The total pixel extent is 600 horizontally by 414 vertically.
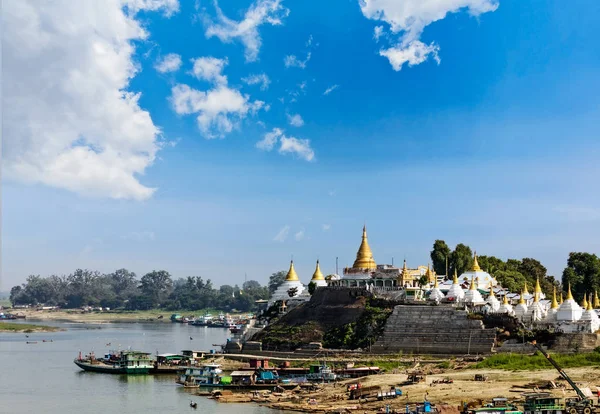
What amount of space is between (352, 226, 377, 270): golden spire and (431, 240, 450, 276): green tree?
13.1m

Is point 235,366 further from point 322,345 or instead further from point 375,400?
point 375,400

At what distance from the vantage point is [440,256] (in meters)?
100

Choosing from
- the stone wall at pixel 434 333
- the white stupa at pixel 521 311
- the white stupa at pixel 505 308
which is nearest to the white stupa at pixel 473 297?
the white stupa at pixel 505 308

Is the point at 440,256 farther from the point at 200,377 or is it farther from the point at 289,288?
the point at 200,377

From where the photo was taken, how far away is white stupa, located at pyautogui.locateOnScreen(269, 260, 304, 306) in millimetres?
91812

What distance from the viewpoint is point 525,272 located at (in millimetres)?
106875

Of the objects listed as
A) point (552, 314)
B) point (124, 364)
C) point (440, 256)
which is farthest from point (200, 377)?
point (440, 256)

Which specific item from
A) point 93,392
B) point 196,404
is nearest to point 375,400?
point 196,404

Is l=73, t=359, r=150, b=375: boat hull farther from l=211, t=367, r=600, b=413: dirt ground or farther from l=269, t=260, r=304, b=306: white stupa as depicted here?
l=269, t=260, r=304, b=306: white stupa

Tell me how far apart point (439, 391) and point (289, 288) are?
1703 inches

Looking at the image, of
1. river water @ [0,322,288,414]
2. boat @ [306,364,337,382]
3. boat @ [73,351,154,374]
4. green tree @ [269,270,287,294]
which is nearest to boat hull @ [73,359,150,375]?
boat @ [73,351,154,374]

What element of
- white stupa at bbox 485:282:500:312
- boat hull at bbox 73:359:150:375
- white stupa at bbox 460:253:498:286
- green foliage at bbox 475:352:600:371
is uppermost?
white stupa at bbox 460:253:498:286

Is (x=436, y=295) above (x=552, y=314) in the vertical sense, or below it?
above

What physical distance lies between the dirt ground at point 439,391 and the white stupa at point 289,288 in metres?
33.2
